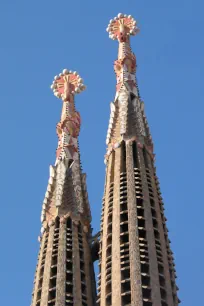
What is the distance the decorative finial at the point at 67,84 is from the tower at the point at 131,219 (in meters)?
3.47

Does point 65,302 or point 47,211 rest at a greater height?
point 47,211

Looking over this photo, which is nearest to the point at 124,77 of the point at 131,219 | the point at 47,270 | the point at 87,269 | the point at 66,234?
the point at 66,234

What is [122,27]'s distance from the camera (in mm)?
57656

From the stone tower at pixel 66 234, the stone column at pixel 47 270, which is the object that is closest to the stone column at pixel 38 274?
the stone tower at pixel 66 234

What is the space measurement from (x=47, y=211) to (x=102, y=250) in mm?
5469

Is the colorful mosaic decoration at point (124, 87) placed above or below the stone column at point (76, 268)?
above

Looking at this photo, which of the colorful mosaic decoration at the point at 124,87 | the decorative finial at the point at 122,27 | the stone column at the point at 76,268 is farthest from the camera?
the decorative finial at the point at 122,27

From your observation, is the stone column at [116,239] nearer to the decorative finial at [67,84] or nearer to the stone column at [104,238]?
the stone column at [104,238]

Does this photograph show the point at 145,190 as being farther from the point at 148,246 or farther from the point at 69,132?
the point at 69,132

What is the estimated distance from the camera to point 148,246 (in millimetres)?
43406

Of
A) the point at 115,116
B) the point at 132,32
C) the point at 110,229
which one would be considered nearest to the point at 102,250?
the point at 110,229

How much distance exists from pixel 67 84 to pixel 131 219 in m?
15.1

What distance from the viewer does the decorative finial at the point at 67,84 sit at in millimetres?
57531

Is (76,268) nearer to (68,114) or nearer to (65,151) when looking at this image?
(65,151)
